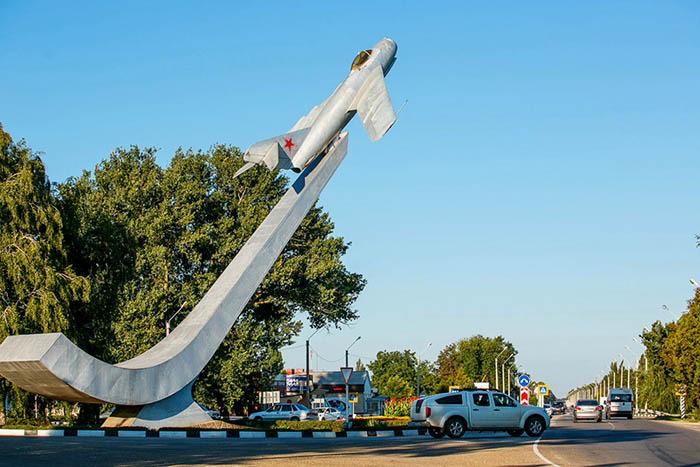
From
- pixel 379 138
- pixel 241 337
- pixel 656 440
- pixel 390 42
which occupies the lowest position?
pixel 656 440

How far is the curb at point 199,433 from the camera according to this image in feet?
76.3

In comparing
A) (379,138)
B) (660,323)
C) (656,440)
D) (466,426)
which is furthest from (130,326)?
(660,323)

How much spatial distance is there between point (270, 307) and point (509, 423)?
2031 centimetres

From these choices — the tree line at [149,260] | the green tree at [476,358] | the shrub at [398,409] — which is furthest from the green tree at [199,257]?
Result: the green tree at [476,358]

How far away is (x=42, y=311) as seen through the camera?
2817cm

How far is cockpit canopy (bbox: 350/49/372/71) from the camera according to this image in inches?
1243

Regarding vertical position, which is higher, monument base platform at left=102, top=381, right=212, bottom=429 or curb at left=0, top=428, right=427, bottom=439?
monument base platform at left=102, top=381, right=212, bottom=429

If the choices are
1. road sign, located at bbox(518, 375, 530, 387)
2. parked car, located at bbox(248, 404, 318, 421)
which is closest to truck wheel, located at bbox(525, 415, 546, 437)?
road sign, located at bbox(518, 375, 530, 387)

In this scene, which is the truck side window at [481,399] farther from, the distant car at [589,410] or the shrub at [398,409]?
the distant car at [589,410]

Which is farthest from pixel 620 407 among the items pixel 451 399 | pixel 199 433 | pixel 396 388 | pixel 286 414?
pixel 396 388

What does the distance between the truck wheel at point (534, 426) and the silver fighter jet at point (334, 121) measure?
11220 millimetres

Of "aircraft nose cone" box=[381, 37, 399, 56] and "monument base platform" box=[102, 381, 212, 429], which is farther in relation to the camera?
"aircraft nose cone" box=[381, 37, 399, 56]

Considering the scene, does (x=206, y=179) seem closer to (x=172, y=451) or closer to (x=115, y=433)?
(x=115, y=433)

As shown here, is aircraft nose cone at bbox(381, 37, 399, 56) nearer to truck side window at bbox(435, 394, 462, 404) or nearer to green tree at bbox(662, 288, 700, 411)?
truck side window at bbox(435, 394, 462, 404)
